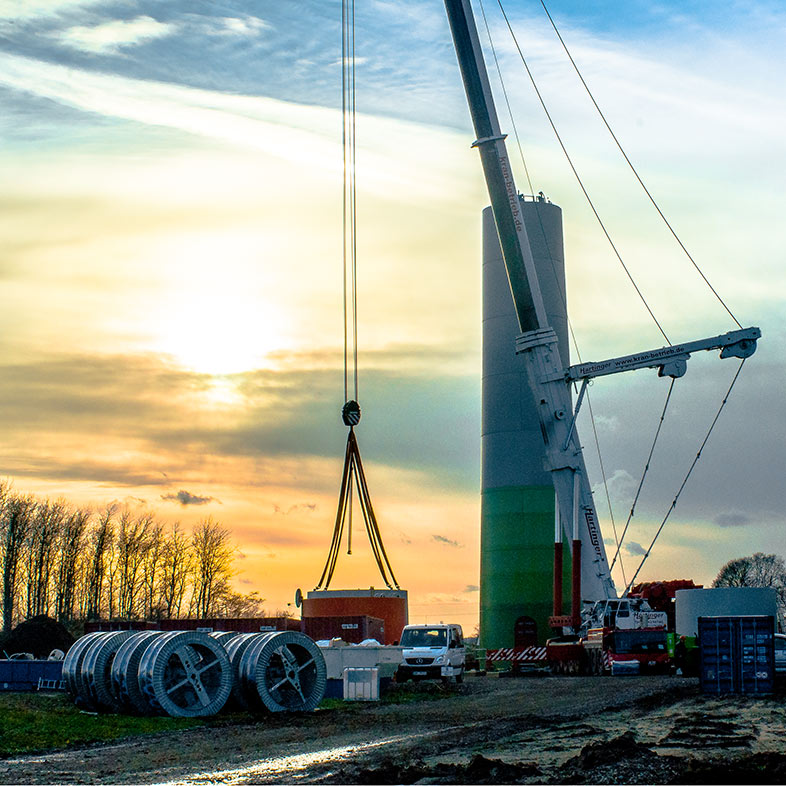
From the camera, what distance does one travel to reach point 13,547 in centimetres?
7994

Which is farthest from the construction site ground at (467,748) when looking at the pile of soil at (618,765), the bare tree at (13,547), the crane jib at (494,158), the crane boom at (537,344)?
the bare tree at (13,547)

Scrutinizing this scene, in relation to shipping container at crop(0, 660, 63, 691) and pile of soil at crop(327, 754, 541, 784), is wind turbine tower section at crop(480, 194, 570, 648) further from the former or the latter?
pile of soil at crop(327, 754, 541, 784)

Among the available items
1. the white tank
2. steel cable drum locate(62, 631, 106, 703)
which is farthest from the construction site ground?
the white tank

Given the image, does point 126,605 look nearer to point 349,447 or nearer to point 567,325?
point 567,325

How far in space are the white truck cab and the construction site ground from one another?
9276 millimetres

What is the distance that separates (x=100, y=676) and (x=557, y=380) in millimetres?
26732

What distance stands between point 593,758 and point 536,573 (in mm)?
45633

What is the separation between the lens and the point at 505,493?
6056cm

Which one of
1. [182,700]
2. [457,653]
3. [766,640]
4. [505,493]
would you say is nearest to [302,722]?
[182,700]

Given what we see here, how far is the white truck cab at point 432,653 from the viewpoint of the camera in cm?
3659

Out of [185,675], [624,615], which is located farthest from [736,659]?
[185,675]

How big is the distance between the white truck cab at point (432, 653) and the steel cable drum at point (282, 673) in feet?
36.0

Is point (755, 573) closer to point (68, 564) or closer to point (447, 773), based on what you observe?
point (68, 564)

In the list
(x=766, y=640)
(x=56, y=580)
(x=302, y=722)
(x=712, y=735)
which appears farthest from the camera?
(x=56, y=580)
